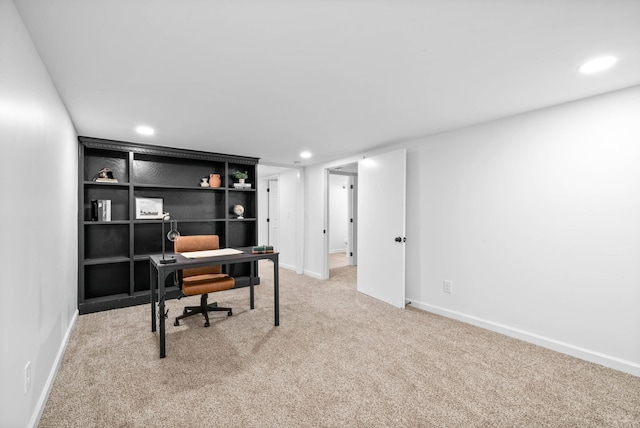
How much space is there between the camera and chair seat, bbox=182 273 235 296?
9.87 ft

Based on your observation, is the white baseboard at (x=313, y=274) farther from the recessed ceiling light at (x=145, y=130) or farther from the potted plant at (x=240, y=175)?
the recessed ceiling light at (x=145, y=130)

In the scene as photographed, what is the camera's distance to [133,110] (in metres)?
2.72

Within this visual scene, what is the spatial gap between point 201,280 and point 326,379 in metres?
1.77

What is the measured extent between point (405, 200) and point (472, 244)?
962mm

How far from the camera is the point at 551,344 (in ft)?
8.71

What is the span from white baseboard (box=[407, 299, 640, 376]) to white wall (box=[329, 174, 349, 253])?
5075mm

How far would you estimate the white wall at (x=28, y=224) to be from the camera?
1332mm

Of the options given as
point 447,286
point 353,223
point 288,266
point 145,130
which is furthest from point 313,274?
point 145,130

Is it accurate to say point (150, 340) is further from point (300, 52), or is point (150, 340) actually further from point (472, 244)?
point (472, 244)

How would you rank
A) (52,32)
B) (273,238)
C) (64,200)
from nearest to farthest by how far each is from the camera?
(52,32)
(64,200)
(273,238)

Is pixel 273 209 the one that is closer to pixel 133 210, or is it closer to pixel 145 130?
pixel 133 210

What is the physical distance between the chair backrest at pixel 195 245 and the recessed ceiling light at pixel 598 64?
3.78 m

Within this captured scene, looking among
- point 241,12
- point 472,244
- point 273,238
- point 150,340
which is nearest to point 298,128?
point 241,12

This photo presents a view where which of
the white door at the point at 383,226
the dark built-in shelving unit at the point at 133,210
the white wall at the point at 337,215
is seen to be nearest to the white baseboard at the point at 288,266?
the dark built-in shelving unit at the point at 133,210
